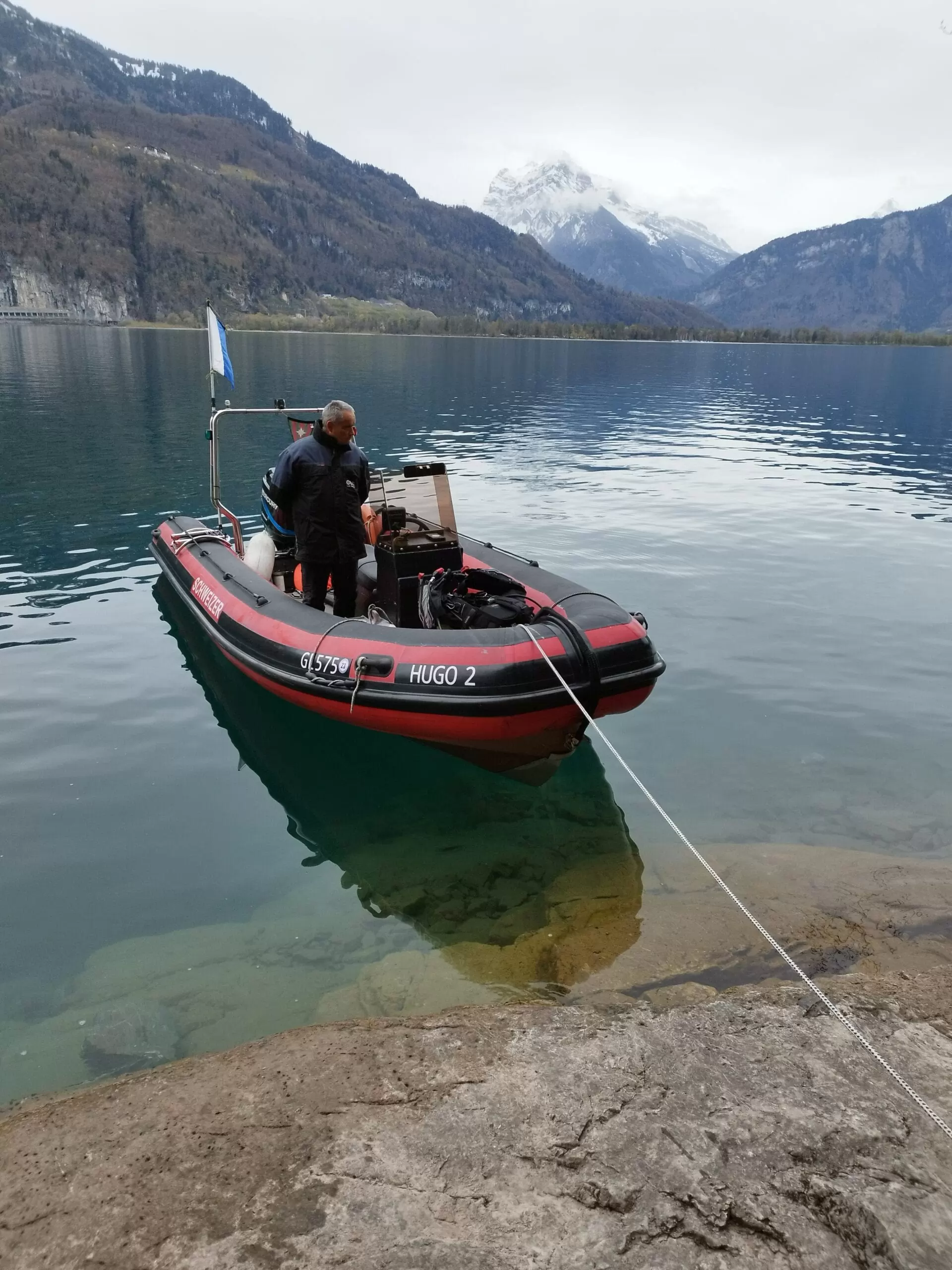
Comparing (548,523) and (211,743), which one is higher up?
(548,523)

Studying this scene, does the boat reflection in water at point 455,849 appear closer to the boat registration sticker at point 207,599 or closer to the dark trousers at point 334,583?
the boat registration sticker at point 207,599

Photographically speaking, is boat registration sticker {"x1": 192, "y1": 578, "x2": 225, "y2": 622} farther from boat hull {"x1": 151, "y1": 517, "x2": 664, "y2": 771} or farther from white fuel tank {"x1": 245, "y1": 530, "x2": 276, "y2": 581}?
boat hull {"x1": 151, "y1": 517, "x2": 664, "y2": 771}

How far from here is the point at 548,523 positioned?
1478 cm

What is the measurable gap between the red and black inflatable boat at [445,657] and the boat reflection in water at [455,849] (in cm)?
48

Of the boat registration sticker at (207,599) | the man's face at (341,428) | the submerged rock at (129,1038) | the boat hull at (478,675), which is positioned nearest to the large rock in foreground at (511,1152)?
the submerged rock at (129,1038)

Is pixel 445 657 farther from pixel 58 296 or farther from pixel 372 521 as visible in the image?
pixel 58 296

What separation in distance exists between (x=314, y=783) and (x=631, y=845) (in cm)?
270

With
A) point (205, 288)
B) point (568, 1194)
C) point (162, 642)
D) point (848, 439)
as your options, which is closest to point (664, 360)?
point (848, 439)

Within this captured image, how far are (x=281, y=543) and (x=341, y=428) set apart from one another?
2.75 meters

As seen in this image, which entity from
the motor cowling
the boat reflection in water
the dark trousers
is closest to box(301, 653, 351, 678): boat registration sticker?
the dark trousers

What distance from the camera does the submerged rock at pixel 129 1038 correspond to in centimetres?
376

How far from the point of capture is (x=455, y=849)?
565cm

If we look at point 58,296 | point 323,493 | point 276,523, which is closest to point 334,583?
point 323,493

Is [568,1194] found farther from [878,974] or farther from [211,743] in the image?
[211,743]
